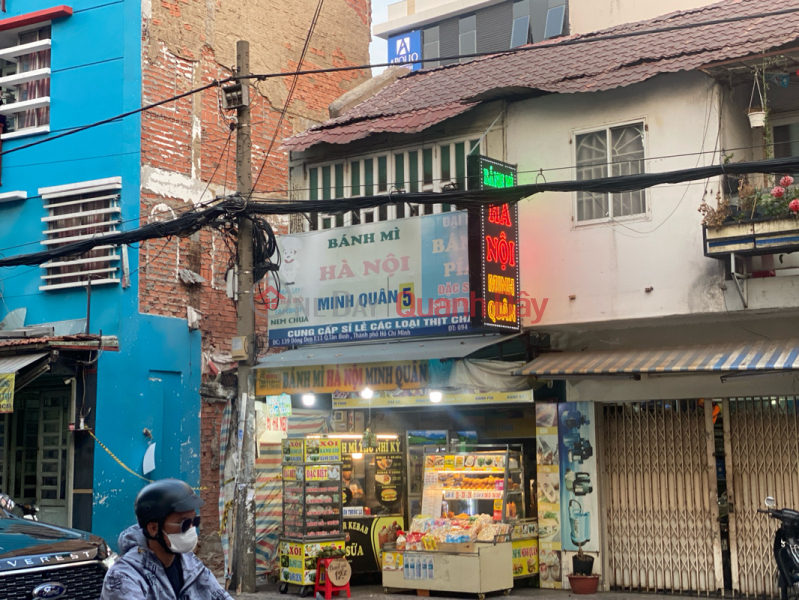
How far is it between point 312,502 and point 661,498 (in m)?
4.54

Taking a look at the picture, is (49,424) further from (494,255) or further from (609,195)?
(609,195)

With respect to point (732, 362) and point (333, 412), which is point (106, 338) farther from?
point (732, 362)

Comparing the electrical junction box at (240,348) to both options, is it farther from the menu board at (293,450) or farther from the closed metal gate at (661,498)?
the closed metal gate at (661,498)

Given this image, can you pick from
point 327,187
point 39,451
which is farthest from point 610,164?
point 39,451

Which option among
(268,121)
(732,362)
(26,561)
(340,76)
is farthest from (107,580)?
(340,76)

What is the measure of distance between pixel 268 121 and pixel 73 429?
7.40m

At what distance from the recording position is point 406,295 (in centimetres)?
1446

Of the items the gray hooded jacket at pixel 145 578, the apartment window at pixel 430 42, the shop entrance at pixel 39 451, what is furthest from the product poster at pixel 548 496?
the apartment window at pixel 430 42

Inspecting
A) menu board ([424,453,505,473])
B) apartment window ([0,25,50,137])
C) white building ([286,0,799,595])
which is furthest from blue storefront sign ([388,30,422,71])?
menu board ([424,453,505,473])

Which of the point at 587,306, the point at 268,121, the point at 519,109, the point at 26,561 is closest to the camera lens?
the point at 26,561

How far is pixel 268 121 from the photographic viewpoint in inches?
791

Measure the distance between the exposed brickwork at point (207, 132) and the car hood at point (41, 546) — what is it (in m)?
9.14

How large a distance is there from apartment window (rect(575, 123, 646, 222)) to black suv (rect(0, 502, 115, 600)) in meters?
8.30

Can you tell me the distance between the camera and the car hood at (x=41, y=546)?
22.9 feet
